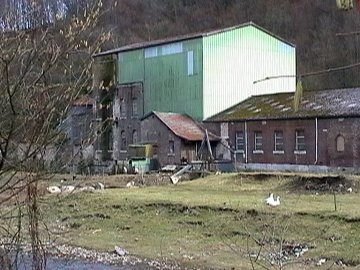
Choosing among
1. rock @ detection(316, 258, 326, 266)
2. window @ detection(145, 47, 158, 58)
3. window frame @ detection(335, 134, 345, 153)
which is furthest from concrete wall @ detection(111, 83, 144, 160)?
rock @ detection(316, 258, 326, 266)

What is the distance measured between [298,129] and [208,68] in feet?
25.8

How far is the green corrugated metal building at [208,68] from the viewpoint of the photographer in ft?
138

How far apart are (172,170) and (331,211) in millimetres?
19606

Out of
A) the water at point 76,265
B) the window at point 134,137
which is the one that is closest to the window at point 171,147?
the window at point 134,137

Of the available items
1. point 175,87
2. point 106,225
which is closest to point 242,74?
point 175,87

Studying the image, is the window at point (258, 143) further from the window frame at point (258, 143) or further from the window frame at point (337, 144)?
the window frame at point (337, 144)

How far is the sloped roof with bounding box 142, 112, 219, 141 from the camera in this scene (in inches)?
1593

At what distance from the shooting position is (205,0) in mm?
79250

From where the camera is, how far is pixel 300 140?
3653cm

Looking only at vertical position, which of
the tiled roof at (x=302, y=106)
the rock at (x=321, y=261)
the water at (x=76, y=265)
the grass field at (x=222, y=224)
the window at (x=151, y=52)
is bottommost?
the water at (x=76, y=265)

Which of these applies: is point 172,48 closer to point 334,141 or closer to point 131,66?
point 131,66

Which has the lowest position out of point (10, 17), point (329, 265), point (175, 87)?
point (329, 265)

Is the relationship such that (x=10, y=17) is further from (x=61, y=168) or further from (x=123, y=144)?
(x=123, y=144)

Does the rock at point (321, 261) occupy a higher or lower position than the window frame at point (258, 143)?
lower
